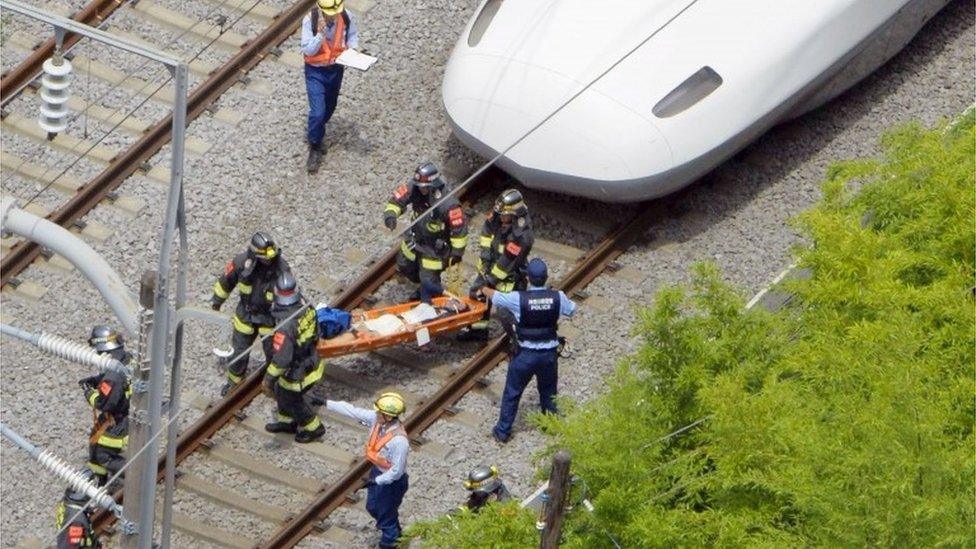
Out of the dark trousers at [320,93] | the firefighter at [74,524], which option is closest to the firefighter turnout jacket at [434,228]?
the dark trousers at [320,93]

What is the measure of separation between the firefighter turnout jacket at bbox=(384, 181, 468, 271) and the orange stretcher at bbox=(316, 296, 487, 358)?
34cm

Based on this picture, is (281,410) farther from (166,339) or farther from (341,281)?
(166,339)

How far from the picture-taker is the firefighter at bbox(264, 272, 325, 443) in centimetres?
1775

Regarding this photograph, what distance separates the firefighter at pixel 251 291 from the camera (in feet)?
59.3

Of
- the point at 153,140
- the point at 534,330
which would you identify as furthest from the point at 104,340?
the point at 153,140

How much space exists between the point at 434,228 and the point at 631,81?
7.21 feet

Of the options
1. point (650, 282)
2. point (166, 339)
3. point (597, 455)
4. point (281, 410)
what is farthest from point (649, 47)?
point (166, 339)

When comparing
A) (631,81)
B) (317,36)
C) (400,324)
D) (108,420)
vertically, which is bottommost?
(400,324)

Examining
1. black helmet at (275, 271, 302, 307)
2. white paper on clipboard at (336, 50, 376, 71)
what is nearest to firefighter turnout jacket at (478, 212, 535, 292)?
black helmet at (275, 271, 302, 307)

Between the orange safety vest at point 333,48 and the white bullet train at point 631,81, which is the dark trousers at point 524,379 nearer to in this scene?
the white bullet train at point 631,81

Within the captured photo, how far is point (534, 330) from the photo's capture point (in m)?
17.8

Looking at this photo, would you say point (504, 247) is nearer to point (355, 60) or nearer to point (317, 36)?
point (355, 60)

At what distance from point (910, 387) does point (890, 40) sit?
818cm

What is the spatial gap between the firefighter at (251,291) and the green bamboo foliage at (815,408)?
128 inches
